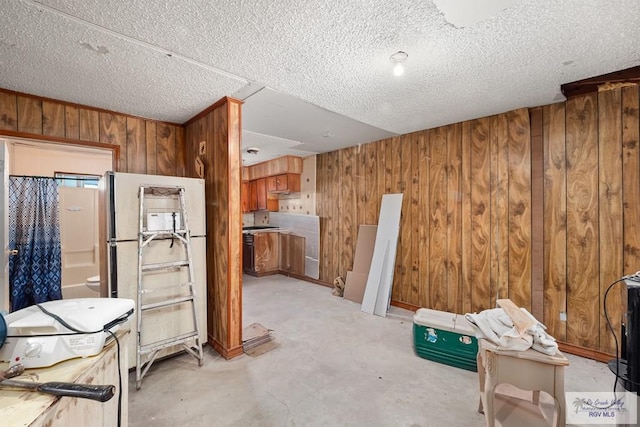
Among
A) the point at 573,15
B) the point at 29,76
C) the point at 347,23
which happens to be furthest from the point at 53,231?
the point at 573,15

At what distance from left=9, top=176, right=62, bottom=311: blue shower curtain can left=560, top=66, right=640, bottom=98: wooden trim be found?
5944 mm

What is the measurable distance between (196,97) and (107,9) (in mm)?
1095

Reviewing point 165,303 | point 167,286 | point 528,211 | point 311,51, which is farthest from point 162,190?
point 528,211

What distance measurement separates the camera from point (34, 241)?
11.7ft

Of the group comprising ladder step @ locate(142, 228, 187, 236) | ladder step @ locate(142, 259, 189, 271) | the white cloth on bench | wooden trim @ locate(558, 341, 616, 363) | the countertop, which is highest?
ladder step @ locate(142, 228, 187, 236)

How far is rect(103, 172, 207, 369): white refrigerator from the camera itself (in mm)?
2189

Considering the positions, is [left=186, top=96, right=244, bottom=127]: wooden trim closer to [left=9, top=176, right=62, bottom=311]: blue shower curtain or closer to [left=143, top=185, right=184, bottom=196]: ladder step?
[left=143, top=185, right=184, bottom=196]: ladder step

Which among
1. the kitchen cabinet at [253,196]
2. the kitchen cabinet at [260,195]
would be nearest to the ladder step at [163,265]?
the kitchen cabinet at [260,195]

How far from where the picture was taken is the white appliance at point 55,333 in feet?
3.07

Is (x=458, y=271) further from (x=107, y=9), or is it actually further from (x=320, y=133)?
(x=107, y=9)

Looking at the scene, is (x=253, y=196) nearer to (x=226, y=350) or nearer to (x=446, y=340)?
(x=226, y=350)

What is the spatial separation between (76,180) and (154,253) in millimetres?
3106

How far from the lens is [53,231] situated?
146 inches

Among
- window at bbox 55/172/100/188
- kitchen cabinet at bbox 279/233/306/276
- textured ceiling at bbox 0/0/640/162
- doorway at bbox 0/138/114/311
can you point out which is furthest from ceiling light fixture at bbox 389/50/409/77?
window at bbox 55/172/100/188
